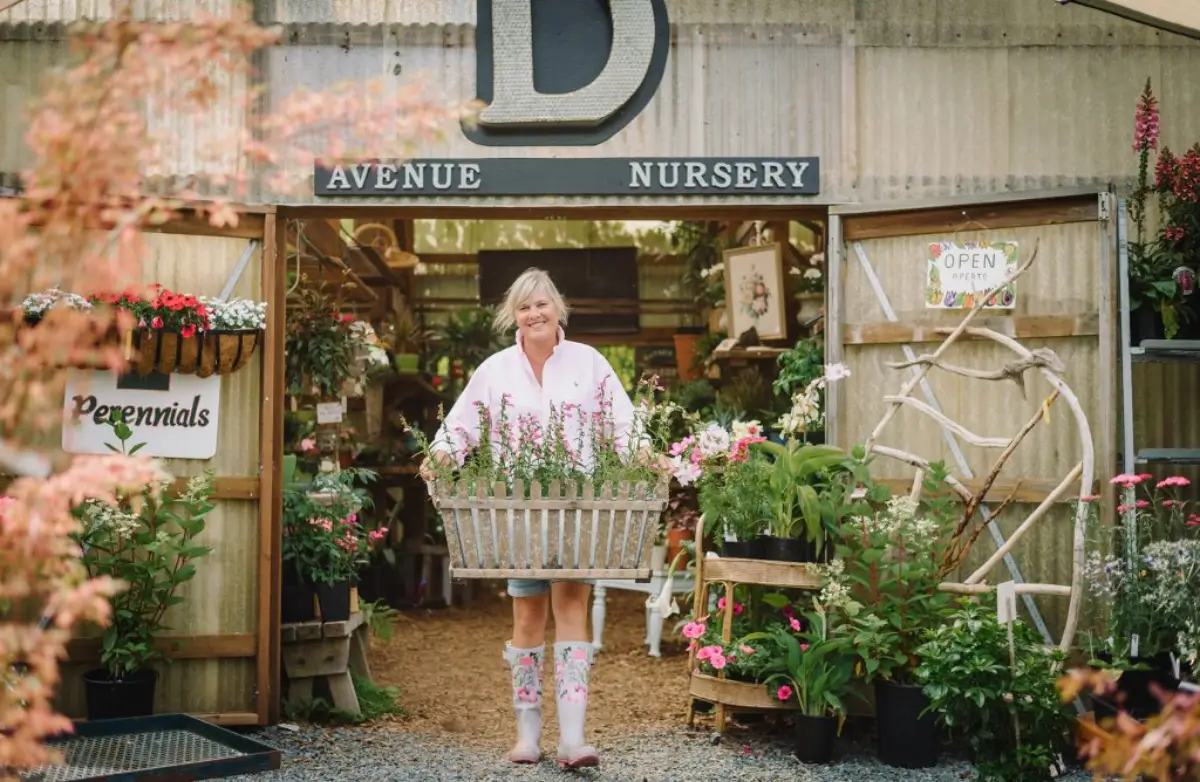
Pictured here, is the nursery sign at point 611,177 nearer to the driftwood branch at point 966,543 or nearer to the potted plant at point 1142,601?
the driftwood branch at point 966,543

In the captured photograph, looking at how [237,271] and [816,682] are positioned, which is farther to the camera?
[237,271]

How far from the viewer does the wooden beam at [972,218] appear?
16.8ft

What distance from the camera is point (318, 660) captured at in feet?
18.8

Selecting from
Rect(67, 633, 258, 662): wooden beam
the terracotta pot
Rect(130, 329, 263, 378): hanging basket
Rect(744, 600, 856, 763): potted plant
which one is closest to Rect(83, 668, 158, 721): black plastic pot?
Rect(67, 633, 258, 662): wooden beam

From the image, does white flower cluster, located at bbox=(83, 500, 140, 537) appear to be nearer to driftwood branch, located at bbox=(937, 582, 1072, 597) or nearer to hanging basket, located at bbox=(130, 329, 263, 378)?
hanging basket, located at bbox=(130, 329, 263, 378)

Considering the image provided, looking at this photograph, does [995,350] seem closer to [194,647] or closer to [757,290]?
[757,290]

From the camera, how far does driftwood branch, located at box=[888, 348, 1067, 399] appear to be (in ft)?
15.5

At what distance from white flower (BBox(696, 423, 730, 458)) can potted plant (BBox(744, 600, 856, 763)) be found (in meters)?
0.71

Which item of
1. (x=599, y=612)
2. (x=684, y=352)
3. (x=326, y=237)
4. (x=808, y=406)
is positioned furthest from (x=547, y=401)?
(x=684, y=352)

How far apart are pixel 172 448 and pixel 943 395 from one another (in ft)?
10.6

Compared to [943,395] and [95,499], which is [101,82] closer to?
[95,499]

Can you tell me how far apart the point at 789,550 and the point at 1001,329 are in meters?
1.27

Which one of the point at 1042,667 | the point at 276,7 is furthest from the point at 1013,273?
the point at 276,7

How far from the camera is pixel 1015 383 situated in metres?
4.98
